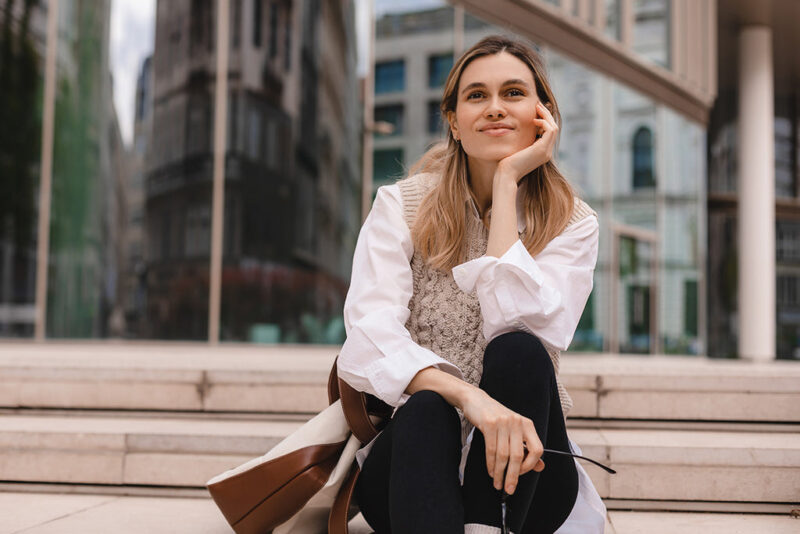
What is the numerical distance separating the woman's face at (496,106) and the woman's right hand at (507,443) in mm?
762

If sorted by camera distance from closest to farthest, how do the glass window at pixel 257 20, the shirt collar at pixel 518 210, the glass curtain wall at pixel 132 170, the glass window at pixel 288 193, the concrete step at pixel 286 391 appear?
the shirt collar at pixel 518 210, the concrete step at pixel 286 391, the glass curtain wall at pixel 132 170, the glass window at pixel 288 193, the glass window at pixel 257 20

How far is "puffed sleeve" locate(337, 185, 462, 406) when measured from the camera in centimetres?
174

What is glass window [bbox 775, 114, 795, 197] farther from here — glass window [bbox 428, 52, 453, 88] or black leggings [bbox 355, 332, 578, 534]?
black leggings [bbox 355, 332, 578, 534]

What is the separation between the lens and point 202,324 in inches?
291

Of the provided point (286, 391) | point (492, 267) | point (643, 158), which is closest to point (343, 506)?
point (492, 267)

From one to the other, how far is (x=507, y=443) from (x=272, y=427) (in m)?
1.55

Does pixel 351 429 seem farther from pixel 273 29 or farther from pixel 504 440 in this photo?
pixel 273 29

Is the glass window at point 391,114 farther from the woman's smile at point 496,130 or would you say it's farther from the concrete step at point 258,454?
the woman's smile at point 496,130

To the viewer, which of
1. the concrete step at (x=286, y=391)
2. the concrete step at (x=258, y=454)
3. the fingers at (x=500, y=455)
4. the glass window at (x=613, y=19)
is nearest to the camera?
the fingers at (x=500, y=455)

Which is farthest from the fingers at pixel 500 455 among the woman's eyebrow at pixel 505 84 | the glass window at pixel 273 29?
the glass window at pixel 273 29

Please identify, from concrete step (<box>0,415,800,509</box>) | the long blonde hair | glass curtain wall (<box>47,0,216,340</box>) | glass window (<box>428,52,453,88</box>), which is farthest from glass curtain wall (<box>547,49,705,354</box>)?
the long blonde hair

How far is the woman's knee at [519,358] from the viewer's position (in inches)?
65.7

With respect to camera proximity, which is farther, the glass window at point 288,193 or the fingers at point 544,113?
the glass window at point 288,193

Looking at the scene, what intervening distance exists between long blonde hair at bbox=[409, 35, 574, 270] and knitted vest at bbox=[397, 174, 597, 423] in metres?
0.04
